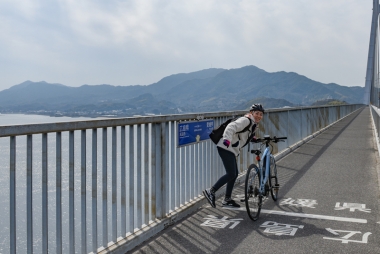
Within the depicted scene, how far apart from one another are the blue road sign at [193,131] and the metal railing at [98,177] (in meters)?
0.09

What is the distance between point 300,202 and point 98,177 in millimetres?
3734

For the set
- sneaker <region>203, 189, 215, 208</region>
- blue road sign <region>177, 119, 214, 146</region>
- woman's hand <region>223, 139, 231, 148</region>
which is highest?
blue road sign <region>177, 119, 214, 146</region>

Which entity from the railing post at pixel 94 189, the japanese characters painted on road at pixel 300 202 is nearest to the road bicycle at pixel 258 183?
the japanese characters painted on road at pixel 300 202

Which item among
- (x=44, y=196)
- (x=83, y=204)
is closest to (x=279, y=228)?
(x=83, y=204)

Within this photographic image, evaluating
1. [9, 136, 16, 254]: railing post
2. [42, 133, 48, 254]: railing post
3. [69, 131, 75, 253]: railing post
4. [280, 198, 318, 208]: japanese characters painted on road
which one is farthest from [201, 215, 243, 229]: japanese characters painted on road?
[9, 136, 16, 254]: railing post

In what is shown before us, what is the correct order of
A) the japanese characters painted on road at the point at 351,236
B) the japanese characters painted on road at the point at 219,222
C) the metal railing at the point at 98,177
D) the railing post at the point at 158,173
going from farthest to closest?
the japanese characters painted on road at the point at 219,222
the railing post at the point at 158,173
the japanese characters painted on road at the point at 351,236
the metal railing at the point at 98,177

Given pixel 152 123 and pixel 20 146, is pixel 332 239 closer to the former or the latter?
pixel 152 123

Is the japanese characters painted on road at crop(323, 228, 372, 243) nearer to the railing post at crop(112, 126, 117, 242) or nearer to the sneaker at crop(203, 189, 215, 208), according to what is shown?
the sneaker at crop(203, 189, 215, 208)

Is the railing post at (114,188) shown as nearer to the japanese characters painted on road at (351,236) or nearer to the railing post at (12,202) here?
the railing post at (12,202)

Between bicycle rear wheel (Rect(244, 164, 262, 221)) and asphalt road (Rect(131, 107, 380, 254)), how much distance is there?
0.15 meters

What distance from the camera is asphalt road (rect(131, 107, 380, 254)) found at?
494cm

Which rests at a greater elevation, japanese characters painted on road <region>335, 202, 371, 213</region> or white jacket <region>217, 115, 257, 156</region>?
white jacket <region>217, 115, 257, 156</region>

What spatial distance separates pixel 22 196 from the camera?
152 inches

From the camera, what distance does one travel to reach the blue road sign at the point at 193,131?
630 cm
